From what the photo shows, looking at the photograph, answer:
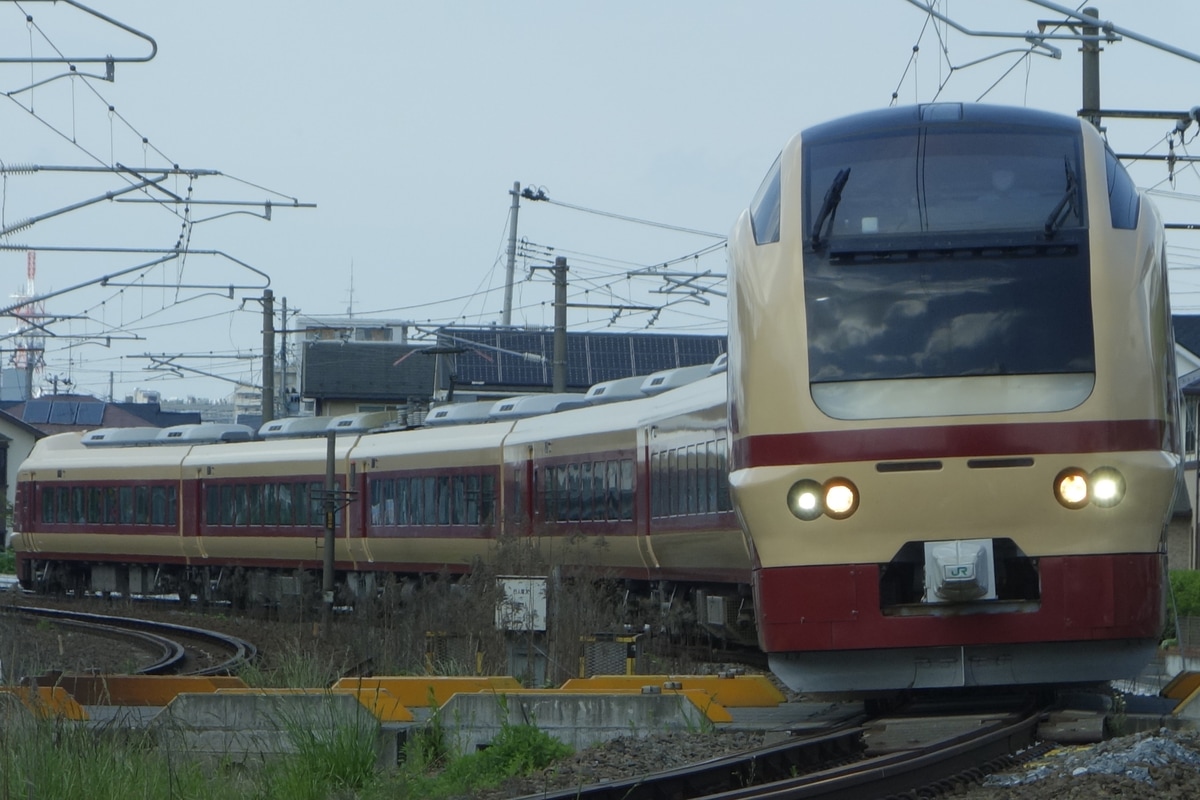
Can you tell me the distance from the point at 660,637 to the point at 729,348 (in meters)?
10.4

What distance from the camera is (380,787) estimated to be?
7875mm

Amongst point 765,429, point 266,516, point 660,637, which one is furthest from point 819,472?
point 266,516

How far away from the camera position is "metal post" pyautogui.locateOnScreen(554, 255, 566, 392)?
90.7 feet

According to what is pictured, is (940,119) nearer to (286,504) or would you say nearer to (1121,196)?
(1121,196)

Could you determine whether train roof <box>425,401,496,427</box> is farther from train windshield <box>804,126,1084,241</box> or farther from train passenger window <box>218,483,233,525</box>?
train windshield <box>804,126,1084,241</box>

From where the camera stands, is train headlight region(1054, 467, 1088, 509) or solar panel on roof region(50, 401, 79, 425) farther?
solar panel on roof region(50, 401, 79, 425)

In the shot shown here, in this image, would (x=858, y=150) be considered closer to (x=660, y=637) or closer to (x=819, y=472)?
(x=819, y=472)

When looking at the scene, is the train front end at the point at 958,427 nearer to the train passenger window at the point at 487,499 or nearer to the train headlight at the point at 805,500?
the train headlight at the point at 805,500

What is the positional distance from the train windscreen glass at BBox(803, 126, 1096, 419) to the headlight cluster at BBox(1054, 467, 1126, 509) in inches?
13.6

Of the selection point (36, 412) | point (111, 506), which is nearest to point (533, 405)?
point (111, 506)

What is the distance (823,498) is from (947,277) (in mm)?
1258

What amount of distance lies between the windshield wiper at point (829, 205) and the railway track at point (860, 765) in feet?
7.78

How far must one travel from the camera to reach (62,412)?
296ft

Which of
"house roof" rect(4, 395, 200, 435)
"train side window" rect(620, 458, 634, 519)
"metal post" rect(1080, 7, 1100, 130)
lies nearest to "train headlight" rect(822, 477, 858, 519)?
"train side window" rect(620, 458, 634, 519)
